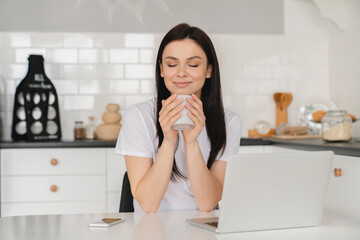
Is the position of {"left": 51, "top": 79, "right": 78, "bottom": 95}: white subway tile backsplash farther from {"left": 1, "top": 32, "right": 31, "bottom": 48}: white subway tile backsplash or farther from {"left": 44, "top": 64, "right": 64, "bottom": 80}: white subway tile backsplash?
{"left": 1, "top": 32, "right": 31, "bottom": 48}: white subway tile backsplash

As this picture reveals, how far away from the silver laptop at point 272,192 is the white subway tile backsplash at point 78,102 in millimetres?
2656

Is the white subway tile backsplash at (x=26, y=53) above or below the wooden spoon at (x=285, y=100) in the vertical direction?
above

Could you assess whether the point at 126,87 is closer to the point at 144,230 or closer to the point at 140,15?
the point at 140,15

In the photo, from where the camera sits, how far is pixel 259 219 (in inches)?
45.9

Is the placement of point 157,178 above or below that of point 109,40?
below

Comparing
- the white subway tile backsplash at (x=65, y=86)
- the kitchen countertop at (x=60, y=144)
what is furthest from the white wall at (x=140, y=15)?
the kitchen countertop at (x=60, y=144)

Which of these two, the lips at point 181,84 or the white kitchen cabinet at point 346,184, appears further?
the white kitchen cabinet at point 346,184

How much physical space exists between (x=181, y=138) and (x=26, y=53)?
224 centimetres

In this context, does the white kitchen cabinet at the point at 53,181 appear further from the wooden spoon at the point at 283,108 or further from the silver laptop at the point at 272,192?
the silver laptop at the point at 272,192

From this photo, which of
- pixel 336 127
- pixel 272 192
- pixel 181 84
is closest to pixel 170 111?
pixel 181 84

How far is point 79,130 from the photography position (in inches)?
143

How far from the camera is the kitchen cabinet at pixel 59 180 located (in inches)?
126

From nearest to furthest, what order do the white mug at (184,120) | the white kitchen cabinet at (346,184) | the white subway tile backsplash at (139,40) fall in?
the white mug at (184,120) → the white kitchen cabinet at (346,184) → the white subway tile backsplash at (139,40)

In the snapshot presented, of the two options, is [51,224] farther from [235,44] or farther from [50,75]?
[235,44]
